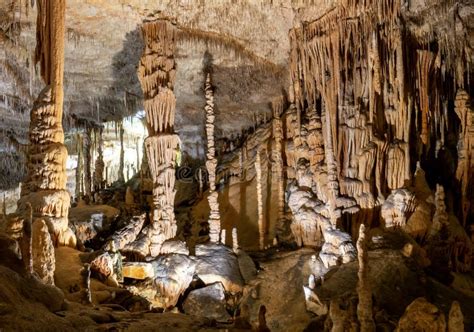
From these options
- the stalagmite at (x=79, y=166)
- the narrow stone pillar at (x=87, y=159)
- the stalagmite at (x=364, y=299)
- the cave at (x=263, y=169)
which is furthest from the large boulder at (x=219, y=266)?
the stalagmite at (x=79, y=166)

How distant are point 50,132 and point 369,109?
809cm

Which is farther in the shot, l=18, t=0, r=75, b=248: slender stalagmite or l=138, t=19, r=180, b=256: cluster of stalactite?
l=138, t=19, r=180, b=256: cluster of stalactite

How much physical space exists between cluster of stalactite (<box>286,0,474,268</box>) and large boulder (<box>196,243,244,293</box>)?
232 centimetres

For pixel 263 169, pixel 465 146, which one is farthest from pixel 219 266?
pixel 465 146

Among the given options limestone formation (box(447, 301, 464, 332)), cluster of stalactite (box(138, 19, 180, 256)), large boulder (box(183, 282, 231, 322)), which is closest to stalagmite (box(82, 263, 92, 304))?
large boulder (box(183, 282, 231, 322))

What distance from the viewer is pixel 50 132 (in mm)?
10781

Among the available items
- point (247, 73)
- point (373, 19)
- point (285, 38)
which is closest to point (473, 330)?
point (373, 19)

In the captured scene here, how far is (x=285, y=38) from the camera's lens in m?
15.6

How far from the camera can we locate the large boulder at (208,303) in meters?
11.3

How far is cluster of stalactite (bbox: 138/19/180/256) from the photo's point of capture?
41.8 ft

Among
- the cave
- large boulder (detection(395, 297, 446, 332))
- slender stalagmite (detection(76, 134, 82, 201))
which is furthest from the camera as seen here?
slender stalagmite (detection(76, 134, 82, 201))

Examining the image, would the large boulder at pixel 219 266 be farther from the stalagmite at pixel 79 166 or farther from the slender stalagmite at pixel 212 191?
the stalagmite at pixel 79 166

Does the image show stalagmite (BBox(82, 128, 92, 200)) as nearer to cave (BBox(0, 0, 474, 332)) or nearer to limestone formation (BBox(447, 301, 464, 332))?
cave (BBox(0, 0, 474, 332))

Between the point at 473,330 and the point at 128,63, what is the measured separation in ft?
40.6
